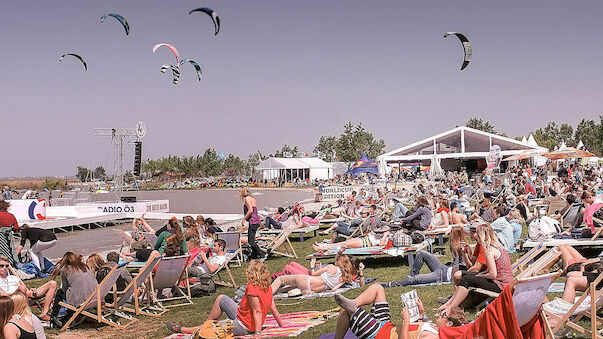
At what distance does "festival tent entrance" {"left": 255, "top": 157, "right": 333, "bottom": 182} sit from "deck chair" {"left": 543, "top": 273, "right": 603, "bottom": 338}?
1958 inches

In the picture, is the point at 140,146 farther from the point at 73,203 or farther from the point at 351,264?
the point at 351,264

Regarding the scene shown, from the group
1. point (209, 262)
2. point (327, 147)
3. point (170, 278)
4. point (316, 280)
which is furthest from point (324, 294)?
point (327, 147)

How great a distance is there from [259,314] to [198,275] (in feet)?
10.7

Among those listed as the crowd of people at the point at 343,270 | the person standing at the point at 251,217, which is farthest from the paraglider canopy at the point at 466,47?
the person standing at the point at 251,217

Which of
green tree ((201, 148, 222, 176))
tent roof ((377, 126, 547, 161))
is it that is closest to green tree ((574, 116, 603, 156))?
tent roof ((377, 126, 547, 161))

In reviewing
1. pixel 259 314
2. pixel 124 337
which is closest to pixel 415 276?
pixel 259 314

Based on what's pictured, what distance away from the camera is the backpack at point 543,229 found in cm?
901

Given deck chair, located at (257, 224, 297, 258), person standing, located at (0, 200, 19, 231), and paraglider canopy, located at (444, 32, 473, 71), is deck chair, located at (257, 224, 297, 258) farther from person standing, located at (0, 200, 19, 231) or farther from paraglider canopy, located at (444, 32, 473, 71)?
paraglider canopy, located at (444, 32, 473, 71)

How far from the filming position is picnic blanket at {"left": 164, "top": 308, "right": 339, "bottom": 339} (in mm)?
5355

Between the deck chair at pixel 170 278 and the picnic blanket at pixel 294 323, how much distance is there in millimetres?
1543

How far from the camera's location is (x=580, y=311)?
4.60 meters

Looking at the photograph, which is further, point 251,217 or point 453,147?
point 453,147

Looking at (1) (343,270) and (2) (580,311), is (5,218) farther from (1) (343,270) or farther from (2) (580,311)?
(2) (580,311)

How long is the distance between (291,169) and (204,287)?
4799 centimetres
